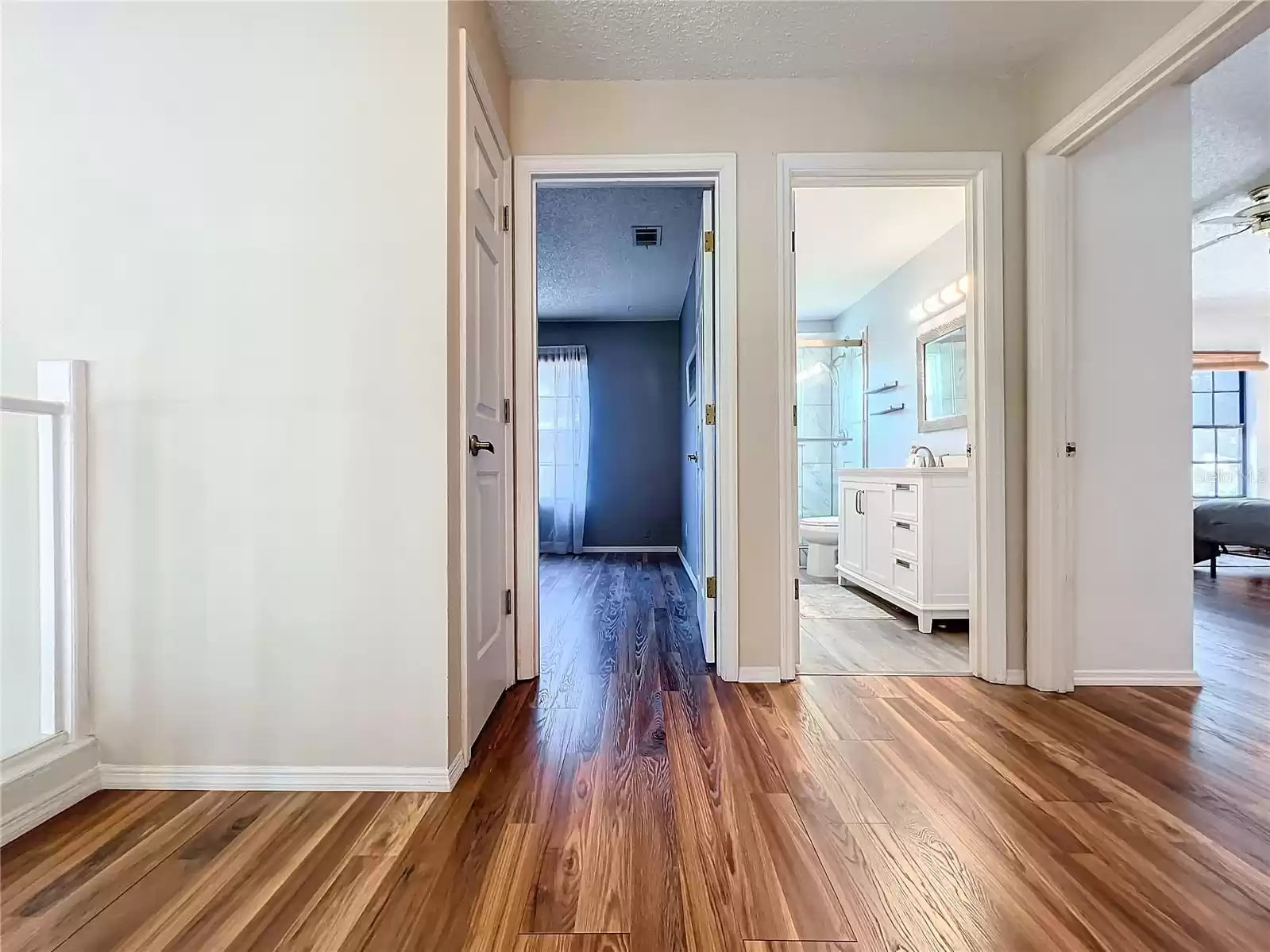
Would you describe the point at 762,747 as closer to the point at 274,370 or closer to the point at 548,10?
the point at 274,370

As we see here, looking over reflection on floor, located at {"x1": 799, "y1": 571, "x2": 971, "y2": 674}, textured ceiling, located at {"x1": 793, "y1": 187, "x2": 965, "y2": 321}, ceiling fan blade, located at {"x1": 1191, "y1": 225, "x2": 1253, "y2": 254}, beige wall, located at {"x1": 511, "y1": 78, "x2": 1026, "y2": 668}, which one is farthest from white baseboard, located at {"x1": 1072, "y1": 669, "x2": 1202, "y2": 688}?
ceiling fan blade, located at {"x1": 1191, "y1": 225, "x2": 1253, "y2": 254}

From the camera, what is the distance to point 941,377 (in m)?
4.04

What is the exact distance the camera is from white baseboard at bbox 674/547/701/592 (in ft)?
14.1

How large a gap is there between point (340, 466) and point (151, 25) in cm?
119

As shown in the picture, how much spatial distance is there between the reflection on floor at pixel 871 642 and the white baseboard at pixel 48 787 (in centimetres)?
216

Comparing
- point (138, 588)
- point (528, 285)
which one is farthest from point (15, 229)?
point (528, 285)

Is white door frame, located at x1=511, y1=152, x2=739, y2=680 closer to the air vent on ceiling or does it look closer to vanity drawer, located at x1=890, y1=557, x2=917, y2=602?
vanity drawer, located at x1=890, y1=557, x2=917, y2=602

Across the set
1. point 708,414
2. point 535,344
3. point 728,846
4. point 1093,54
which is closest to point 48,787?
point 728,846

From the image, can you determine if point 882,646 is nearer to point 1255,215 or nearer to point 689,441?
point 689,441

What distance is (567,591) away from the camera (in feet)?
13.8

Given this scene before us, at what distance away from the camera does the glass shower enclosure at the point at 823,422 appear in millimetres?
5730

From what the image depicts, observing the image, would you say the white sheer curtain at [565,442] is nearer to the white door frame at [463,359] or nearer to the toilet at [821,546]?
the toilet at [821,546]

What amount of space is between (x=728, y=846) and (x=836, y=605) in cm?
257

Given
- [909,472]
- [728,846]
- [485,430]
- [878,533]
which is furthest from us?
[878,533]
